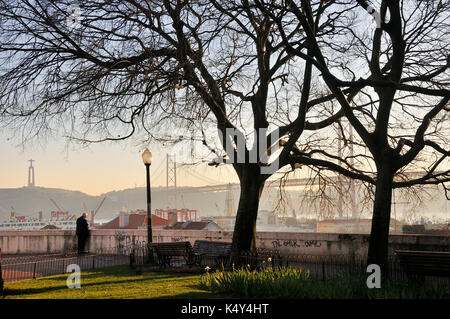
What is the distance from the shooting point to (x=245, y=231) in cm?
1235

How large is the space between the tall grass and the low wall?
4831 millimetres

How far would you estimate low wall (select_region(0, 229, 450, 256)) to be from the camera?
13.4 meters

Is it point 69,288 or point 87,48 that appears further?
point 87,48

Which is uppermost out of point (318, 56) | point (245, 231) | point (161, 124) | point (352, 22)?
point (352, 22)

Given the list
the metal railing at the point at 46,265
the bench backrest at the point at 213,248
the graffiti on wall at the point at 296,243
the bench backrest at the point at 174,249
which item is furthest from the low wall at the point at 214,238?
the bench backrest at the point at 174,249

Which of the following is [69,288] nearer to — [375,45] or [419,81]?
[375,45]

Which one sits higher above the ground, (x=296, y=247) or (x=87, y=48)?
(x=87, y=48)

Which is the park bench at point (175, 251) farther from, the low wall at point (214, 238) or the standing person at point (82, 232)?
the standing person at point (82, 232)

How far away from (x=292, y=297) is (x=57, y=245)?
15049 millimetres

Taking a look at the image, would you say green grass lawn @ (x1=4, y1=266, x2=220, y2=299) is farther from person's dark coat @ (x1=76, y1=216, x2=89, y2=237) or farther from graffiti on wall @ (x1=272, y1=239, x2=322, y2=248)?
person's dark coat @ (x1=76, y1=216, x2=89, y2=237)

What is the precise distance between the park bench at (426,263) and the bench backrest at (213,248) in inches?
207

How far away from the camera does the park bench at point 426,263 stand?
29.8 feet

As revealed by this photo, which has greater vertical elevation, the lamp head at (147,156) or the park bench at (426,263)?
the lamp head at (147,156)
